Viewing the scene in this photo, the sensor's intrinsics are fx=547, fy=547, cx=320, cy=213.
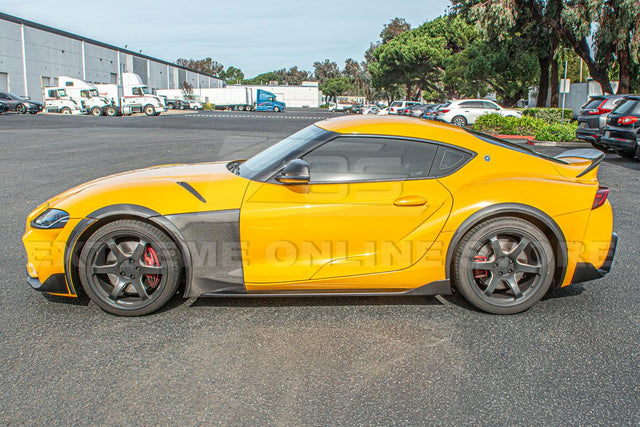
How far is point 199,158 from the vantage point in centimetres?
1359

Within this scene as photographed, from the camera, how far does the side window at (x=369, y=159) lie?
385 centimetres

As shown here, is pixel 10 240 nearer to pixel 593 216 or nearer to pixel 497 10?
pixel 593 216

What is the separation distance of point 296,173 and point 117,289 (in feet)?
4.82

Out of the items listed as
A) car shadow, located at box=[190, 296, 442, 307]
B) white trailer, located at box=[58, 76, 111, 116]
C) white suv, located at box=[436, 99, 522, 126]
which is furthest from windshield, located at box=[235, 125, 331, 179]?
white trailer, located at box=[58, 76, 111, 116]

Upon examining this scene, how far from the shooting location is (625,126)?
1292 cm

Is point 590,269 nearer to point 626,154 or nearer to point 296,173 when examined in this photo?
point 296,173

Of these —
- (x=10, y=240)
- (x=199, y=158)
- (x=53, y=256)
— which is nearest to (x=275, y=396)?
(x=53, y=256)

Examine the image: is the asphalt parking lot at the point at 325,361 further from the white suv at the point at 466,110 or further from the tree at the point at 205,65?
the tree at the point at 205,65

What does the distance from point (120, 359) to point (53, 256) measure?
0.98 metres

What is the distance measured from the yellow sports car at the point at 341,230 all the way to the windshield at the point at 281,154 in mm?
29

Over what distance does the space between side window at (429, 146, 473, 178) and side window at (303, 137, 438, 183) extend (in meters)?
0.04

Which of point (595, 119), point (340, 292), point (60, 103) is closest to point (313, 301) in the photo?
point (340, 292)

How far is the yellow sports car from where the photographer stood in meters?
3.71

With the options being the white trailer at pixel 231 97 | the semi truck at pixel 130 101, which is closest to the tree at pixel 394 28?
the white trailer at pixel 231 97
